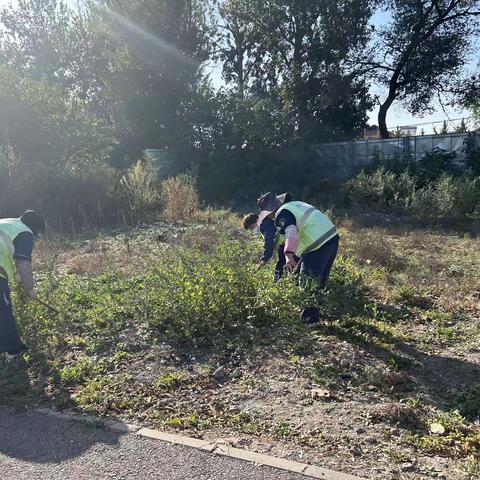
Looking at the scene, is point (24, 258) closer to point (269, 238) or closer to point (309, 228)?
point (269, 238)

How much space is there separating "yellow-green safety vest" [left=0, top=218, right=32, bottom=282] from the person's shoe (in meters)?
2.91

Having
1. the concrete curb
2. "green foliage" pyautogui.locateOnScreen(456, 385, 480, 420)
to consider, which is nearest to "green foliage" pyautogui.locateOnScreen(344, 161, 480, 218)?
"green foliage" pyautogui.locateOnScreen(456, 385, 480, 420)

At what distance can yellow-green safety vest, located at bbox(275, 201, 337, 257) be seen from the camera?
5.32 meters

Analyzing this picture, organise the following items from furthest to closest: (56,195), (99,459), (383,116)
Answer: (383,116)
(56,195)
(99,459)

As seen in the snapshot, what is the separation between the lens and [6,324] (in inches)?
187

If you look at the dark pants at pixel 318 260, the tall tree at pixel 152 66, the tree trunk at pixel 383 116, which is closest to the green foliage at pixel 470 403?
the dark pants at pixel 318 260

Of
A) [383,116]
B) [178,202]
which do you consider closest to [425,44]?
[383,116]

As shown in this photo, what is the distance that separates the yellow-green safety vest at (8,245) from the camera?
4699 millimetres

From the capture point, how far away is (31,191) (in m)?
14.5

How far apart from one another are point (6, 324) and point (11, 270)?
506mm

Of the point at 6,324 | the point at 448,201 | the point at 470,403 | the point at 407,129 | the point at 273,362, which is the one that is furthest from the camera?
the point at 407,129

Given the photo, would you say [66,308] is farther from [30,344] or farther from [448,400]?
[448,400]

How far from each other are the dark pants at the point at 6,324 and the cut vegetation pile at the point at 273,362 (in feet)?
0.60

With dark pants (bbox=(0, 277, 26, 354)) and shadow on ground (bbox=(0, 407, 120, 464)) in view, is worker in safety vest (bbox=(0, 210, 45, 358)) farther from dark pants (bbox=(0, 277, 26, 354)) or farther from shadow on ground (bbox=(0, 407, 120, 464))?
shadow on ground (bbox=(0, 407, 120, 464))
